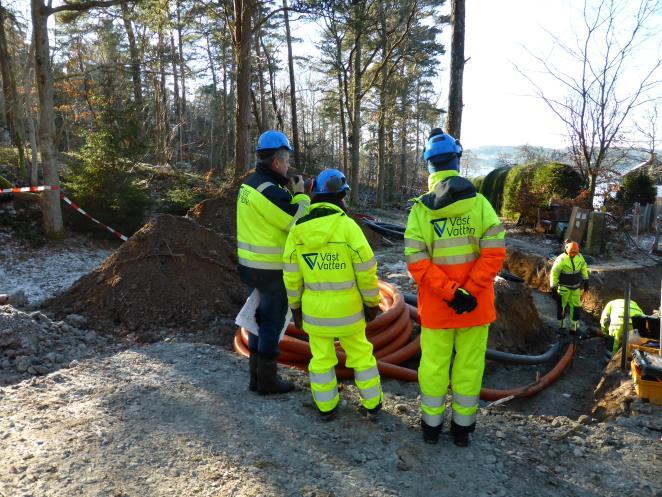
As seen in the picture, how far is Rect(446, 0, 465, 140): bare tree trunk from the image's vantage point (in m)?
7.88

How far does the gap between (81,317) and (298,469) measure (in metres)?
4.06

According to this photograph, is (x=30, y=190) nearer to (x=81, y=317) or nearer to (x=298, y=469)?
(x=81, y=317)

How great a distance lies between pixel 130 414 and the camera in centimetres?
343

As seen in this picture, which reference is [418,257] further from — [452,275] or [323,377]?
[323,377]

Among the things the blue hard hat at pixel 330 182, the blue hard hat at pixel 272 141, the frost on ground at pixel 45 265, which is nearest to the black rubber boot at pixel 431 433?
the blue hard hat at pixel 330 182

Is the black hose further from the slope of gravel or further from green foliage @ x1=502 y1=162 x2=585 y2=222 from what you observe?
green foliage @ x1=502 y1=162 x2=585 y2=222

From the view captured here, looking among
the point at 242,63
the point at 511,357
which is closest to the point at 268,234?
the point at 511,357

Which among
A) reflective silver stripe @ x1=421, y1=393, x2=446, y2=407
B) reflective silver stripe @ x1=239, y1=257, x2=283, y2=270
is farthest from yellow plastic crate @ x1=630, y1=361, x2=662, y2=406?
reflective silver stripe @ x1=239, y1=257, x2=283, y2=270

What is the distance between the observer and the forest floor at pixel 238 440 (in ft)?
8.92

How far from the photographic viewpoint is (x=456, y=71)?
7941 mm

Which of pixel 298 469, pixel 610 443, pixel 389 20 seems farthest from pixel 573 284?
pixel 389 20

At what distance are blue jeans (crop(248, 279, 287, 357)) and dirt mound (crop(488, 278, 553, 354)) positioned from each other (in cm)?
430

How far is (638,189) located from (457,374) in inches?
776

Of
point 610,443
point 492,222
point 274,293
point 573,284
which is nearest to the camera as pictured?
point 492,222
